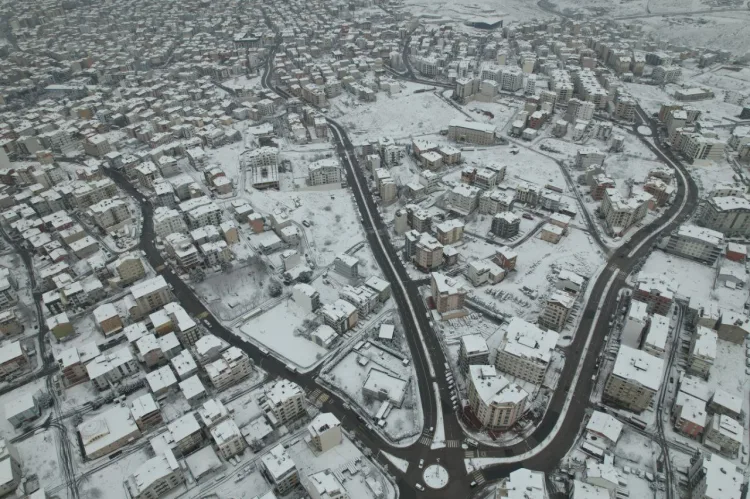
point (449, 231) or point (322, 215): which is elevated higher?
point (449, 231)

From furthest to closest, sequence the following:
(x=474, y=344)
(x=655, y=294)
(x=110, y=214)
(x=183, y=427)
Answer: (x=110, y=214) < (x=655, y=294) < (x=474, y=344) < (x=183, y=427)

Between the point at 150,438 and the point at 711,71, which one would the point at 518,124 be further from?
the point at 150,438

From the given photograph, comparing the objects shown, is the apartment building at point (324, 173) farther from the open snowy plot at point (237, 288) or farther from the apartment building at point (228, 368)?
the apartment building at point (228, 368)

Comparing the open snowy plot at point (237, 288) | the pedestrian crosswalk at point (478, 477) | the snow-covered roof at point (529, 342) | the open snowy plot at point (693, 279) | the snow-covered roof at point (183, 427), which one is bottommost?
the open snowy plot at point (237, 288)

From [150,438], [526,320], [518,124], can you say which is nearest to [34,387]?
[150,438]

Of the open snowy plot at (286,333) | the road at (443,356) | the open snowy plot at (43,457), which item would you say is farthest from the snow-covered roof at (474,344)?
the open snowy plot at (43,457)

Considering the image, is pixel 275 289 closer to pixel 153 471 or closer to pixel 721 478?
pixel 153 471

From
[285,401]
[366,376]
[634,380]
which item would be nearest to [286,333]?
[366,376]
